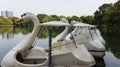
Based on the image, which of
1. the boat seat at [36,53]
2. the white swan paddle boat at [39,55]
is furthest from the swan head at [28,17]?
the boat seat at [36,53]

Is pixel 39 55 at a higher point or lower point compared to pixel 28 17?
lower

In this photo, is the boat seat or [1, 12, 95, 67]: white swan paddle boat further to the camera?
the boat seat

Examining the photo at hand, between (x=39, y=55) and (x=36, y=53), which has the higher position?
(x=36, y=53)

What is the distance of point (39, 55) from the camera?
15.5m

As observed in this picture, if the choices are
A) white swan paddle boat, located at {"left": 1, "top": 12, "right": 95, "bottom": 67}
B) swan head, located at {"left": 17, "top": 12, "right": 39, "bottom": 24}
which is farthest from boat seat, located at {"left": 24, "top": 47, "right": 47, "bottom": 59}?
swan head, located at {"left": 17, "top": 12, "right": 39, "bottom": 24}

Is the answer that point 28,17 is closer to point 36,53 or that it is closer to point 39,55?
point 36,53

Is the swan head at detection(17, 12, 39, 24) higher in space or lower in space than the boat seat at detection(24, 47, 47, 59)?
higher

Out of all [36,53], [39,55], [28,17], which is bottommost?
[39,55]

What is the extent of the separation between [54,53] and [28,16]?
2.61m

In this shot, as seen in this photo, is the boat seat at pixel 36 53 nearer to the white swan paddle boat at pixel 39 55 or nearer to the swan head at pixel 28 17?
the white swan paddle boat at pixel 39 55

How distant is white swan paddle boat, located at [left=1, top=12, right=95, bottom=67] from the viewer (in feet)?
45.4

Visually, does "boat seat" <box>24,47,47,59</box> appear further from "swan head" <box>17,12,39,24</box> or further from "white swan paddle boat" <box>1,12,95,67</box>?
"swan head" <box>17,12,39,24</box>

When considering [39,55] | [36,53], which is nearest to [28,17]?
[36,53]

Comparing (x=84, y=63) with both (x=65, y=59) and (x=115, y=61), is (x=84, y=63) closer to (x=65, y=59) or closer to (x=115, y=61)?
(x=65, y=59)
